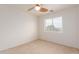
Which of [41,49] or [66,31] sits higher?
[66,31]

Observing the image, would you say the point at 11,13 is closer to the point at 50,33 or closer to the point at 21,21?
the point at 21,21

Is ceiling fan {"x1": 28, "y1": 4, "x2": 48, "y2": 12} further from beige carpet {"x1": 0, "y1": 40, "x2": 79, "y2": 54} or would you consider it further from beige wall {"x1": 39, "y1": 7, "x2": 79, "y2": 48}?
beige carpet {"x1": 0, "y1": 40, "x2": 79, "y2": 54}

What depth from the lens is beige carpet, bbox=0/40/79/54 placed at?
0.80 meters

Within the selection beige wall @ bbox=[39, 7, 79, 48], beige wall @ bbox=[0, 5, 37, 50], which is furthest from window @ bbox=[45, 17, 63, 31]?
beige wall @ bbox=[0, 5, 37, 50]

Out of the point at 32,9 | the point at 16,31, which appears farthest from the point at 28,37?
the point at 32,9

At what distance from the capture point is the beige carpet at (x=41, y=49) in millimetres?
805

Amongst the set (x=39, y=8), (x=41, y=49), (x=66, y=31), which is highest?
(x=39, y=8)

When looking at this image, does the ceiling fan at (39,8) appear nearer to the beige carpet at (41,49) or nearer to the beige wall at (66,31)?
the beige wall at (66,31)

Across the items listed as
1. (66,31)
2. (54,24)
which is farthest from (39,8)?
(66,31)

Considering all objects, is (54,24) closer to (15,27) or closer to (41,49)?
(41,49)

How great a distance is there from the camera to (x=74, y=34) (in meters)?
0.83

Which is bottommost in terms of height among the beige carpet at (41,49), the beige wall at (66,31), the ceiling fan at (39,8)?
the beige carpet at (41,49)

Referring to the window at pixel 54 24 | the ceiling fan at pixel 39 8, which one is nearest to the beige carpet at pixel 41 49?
the window at pixel 54 24

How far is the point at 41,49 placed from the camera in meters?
0.83
